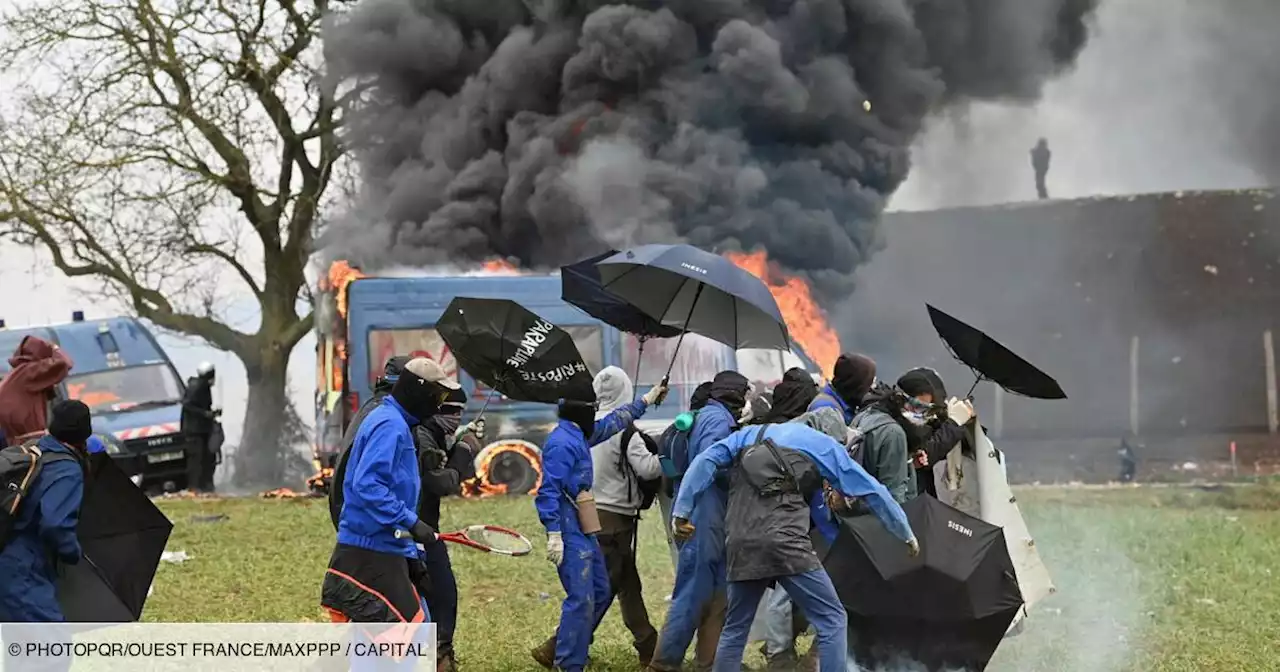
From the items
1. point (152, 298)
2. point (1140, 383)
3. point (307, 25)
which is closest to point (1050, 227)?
point (1140, 383)

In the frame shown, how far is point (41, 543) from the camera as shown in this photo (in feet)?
19.4

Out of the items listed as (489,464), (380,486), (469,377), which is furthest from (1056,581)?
(469,377)

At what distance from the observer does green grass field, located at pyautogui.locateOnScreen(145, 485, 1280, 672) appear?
7.90 m

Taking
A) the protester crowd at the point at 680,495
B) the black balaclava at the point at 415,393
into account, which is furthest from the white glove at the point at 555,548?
the black balaclava at the point at 415,393

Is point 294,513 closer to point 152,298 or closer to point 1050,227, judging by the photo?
point 152,298

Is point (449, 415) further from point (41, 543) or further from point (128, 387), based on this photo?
point (128, 387)

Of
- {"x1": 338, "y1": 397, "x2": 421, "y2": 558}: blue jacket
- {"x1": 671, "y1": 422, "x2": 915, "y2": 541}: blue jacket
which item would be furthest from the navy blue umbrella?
{"x1": 338, "y1": 397, "x2": 421, "y2": 558}: blue jacket

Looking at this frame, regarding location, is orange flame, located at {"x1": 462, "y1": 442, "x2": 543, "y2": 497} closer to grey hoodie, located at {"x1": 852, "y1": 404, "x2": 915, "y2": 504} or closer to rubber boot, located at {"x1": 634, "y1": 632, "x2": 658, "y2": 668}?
rubber boot, located at {"x1": 634, "y1": 632, "x2": 658, "y2": 668}

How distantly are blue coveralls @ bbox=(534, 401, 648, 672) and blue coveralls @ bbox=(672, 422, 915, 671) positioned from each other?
891mm

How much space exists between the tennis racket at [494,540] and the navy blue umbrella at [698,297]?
1662 millimetres

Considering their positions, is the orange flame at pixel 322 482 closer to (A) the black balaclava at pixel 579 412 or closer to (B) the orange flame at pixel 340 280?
(B) the orange flame at pixel 340 280

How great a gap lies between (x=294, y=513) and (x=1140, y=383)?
16.9 meters

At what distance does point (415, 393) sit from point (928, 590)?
243cm

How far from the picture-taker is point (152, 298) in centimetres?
2206
